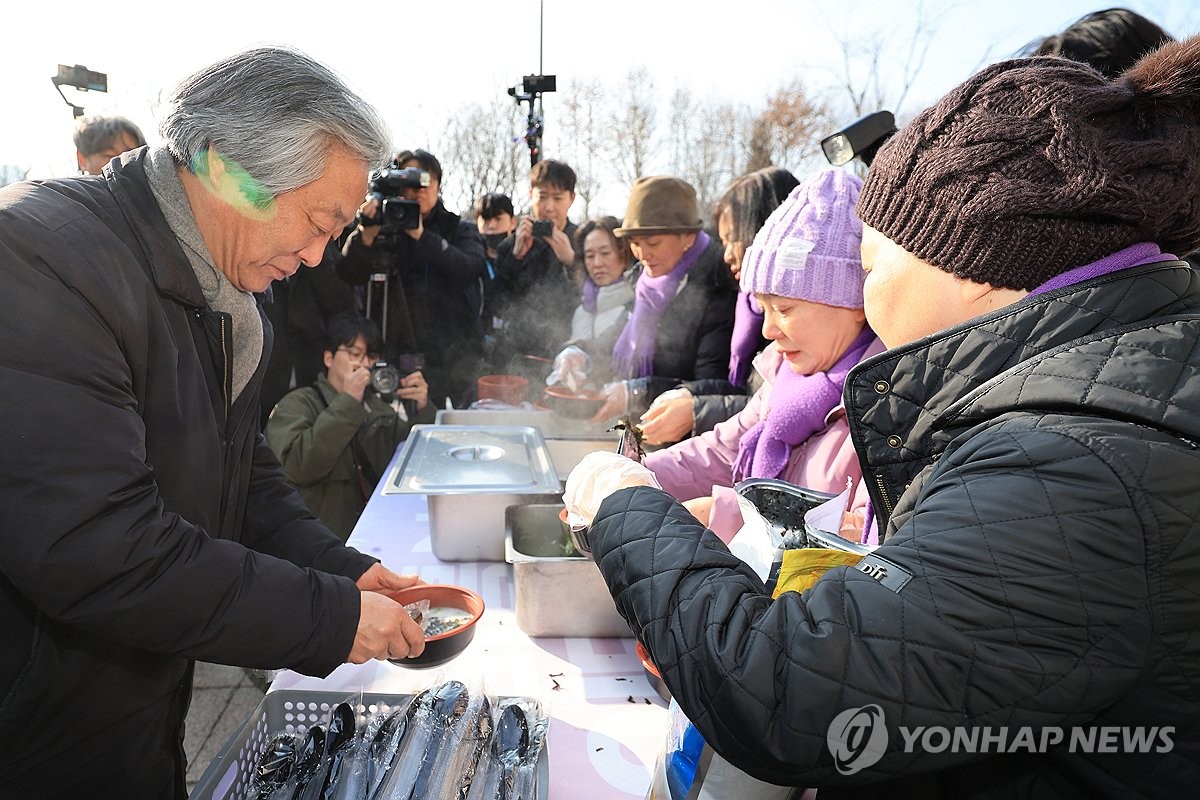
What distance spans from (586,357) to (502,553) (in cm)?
190

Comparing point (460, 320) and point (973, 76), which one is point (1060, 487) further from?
point (460, 320)

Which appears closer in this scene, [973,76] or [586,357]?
[973,76]

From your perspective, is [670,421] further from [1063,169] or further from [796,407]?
[1063,169]

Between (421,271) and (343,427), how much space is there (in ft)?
5.21

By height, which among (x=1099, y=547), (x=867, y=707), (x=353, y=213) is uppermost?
(x=353, y=213)

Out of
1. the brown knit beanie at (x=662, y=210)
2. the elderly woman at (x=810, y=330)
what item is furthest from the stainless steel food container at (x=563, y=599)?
the brown knit beanie at (x=662, y=210)

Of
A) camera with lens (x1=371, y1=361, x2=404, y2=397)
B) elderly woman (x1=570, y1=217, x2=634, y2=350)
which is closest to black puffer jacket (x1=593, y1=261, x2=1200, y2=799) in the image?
camera with lens (x1=371, y1=361, x2=404, y2=397)

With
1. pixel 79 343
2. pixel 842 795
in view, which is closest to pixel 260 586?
pixel 79 343

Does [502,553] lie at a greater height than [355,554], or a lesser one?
lesser

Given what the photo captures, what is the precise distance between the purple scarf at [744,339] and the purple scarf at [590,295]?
1.86 m

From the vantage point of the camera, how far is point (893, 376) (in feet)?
3.04

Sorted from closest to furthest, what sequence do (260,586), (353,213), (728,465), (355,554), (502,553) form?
(260,586), (353,213), (355,554), (502,553), (728,465)

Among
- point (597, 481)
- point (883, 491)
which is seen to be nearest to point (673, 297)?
point (597, 481)

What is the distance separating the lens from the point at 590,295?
189 inches
